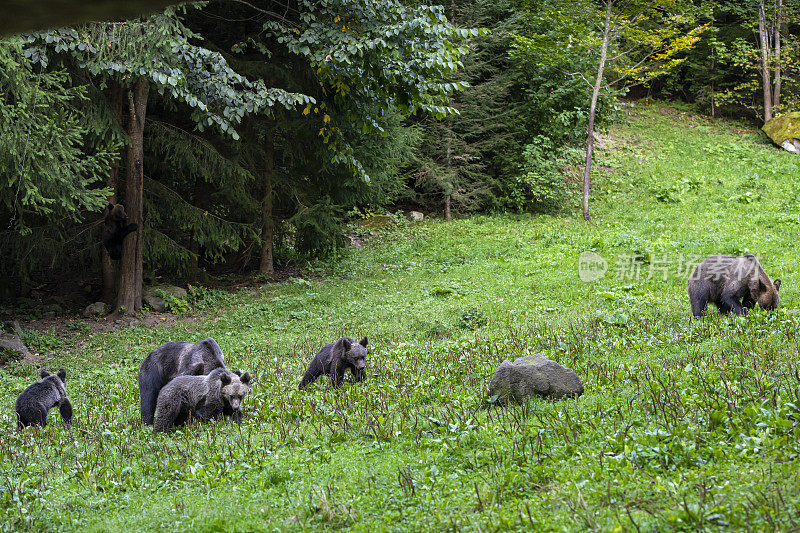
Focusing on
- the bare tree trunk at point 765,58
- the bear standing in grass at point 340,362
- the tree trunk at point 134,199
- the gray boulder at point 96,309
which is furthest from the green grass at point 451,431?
the bare tree trunk at point 765,58

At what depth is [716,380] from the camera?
21.4ft

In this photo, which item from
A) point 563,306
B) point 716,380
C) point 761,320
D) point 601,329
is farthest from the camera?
point 563,306

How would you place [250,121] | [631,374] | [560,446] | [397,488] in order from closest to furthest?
[397,488] → [560,446] → [631,374] → [250,121]

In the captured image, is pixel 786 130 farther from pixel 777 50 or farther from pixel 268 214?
pixel 268 214

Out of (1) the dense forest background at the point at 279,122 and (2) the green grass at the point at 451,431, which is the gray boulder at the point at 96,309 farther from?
(2) the green grass at the point at 451,431

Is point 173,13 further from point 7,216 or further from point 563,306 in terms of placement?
point 563,306

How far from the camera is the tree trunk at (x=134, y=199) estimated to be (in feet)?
54.9

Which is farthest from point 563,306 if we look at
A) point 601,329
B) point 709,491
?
point 709,491

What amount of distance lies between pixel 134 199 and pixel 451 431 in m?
13.5

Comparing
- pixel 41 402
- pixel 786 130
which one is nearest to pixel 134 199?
pixel 41 402

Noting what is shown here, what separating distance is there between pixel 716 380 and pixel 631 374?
1.10m

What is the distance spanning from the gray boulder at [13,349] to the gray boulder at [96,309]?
3.55 m

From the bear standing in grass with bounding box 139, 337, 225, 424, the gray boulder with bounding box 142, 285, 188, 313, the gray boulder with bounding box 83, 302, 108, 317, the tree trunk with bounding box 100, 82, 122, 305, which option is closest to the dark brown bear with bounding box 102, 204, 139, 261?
the tree trunk with bounding box 100, 82, 122, 305

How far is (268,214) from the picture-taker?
21875 millimetres
